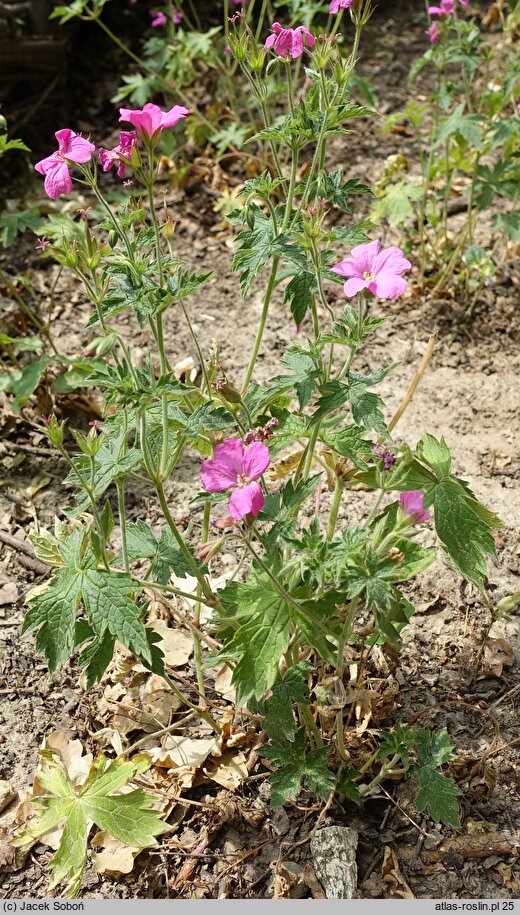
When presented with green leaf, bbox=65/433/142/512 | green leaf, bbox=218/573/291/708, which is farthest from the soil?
green leaf, bbox=65/433/142/512

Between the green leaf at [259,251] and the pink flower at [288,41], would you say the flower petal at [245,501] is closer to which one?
the green leaf at [259,251]

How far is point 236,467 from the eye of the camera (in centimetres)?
152

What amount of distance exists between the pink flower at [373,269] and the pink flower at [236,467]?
36 centimetres

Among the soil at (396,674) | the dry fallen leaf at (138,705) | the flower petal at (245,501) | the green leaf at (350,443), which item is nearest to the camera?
the flower petal at (245,501)

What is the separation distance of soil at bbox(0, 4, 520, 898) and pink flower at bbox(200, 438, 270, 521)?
53cm

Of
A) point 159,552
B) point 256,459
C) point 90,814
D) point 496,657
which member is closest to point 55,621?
point 159,552

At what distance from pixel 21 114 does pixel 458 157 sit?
7.35 feet

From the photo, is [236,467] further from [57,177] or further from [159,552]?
[57,177]

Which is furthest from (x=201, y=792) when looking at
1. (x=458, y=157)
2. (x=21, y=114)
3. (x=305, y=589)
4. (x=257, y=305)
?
(x=21, y=114)

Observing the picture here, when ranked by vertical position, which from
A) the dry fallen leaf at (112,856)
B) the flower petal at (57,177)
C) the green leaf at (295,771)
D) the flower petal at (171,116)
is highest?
the flower petal at (171,116)

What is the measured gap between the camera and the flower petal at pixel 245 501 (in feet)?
4.72

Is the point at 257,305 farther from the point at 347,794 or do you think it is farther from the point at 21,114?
the point at 347,794

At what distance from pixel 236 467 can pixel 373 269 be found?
496mm

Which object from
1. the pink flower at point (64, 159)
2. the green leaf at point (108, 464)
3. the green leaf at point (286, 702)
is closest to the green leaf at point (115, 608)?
the green leaf at point (108, 464)
